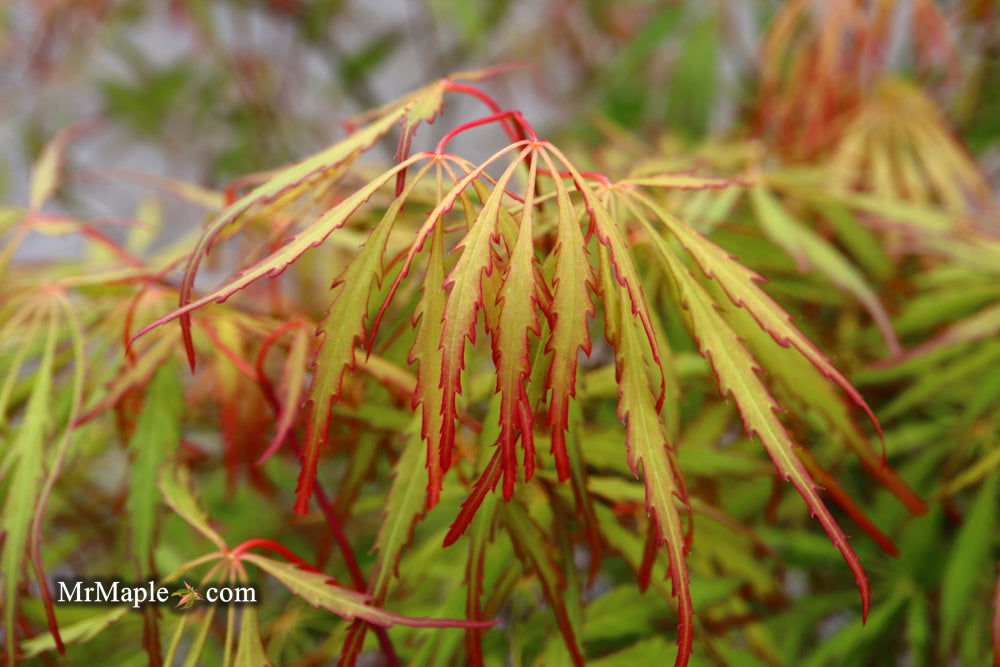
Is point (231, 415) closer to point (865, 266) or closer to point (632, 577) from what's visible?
point (632, 577)

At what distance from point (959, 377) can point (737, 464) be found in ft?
0.47

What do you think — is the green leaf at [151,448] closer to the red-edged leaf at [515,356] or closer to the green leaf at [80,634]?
the green leaf at [80,634]

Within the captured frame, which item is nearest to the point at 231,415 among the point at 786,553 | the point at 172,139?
the point at 786,553

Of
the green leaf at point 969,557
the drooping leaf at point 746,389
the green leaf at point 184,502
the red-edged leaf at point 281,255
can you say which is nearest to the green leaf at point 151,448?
the green leaf at point 184,502

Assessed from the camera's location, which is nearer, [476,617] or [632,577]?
[476,617]

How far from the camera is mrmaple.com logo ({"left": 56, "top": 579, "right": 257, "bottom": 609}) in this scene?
1.03 ft

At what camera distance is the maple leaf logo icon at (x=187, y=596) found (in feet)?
1.01

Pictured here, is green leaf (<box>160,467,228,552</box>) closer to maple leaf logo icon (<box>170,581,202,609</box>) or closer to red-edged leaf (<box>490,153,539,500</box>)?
maple leaf logo icon (<box>170,581,202,609</box>)

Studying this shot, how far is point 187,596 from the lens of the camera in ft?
1.01

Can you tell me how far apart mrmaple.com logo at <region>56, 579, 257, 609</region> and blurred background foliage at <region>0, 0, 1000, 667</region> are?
0.02 m

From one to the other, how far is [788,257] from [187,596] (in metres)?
0.34

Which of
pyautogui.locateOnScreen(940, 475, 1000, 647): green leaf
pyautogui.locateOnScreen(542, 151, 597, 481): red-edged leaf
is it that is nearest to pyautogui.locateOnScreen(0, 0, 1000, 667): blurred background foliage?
pyautogui.locateOnScreen(940, 475, 1000, 647): green leaf

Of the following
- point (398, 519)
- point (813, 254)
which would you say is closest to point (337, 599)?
point (398, 519)

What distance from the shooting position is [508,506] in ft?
1.00
